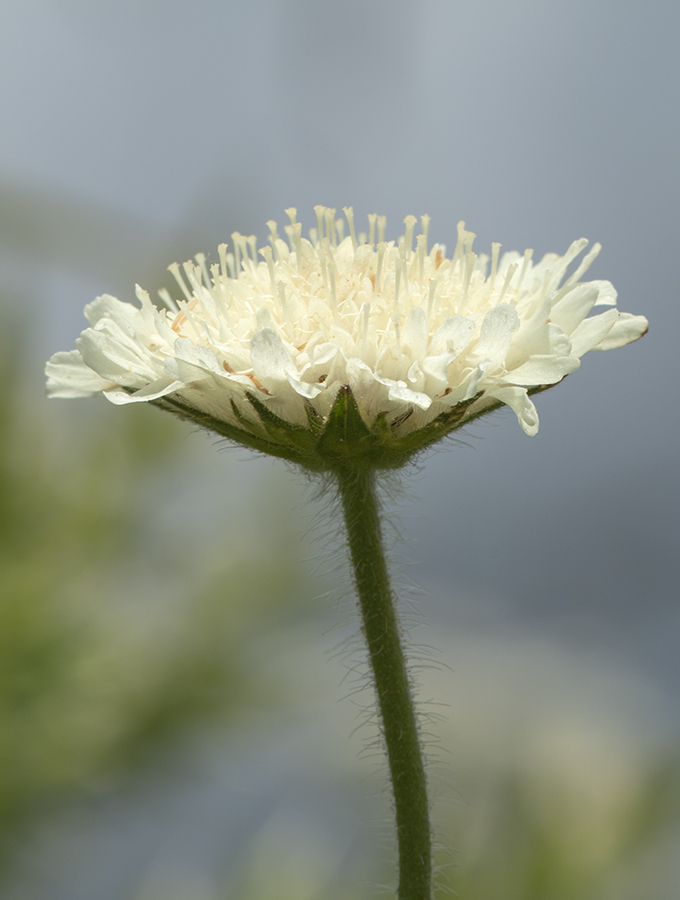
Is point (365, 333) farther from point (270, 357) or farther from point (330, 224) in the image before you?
point (330, 224)

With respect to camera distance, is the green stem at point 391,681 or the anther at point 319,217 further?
the anther at point 319,217

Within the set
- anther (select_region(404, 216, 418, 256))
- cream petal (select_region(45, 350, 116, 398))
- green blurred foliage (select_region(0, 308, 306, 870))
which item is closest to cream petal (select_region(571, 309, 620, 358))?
anther (select_region(404, 216, 418, 256))

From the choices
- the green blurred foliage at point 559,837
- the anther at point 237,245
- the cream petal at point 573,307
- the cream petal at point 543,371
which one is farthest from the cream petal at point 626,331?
the green blurred foliage at point 559,837

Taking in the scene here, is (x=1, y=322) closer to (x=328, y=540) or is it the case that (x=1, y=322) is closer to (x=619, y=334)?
(x=328, y=540)

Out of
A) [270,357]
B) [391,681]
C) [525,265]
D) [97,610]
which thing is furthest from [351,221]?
[97,610]

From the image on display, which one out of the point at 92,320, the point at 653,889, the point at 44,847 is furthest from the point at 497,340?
the point at 44,847

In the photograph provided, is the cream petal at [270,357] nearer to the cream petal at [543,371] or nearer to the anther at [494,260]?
the cream petal at [543,371]

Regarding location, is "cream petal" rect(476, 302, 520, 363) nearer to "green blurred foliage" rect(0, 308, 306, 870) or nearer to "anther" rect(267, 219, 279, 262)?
"anther" rect(267, 219, 279, 262)
